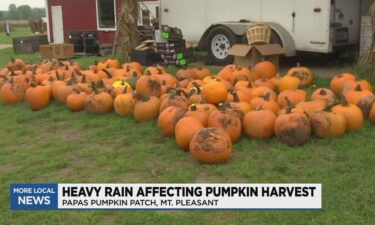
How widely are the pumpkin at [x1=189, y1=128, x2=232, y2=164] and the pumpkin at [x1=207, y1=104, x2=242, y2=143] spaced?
47cm

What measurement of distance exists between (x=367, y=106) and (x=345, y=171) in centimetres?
203

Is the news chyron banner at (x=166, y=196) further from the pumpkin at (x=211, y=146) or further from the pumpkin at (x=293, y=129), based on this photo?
the pumpkin at (x=293, y=129)

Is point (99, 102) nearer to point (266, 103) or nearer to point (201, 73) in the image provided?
point (201, 73)

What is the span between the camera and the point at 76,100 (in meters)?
8.22

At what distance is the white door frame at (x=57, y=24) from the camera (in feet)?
80.1

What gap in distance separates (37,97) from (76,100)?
92 cm

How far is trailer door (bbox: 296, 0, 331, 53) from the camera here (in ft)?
36.6

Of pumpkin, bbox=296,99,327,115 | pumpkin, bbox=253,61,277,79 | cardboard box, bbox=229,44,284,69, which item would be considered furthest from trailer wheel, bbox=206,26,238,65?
pumpkin, bbox=296,99,327,115

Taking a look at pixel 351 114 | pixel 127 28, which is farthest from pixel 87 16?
Result: pixel 351 114

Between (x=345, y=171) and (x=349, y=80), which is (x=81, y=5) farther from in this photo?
(x=345, y=171)

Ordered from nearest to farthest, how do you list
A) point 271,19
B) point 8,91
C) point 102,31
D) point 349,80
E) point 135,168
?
point 135,168
point 349,80
point 8,91
point 271,19
point 102,31

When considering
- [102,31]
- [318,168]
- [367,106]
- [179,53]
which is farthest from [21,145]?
[102,31]

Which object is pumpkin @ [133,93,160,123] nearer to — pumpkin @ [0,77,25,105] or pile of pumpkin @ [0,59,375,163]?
pile of pumpkin @ [0,59,375,163]

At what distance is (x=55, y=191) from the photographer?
485 cm
